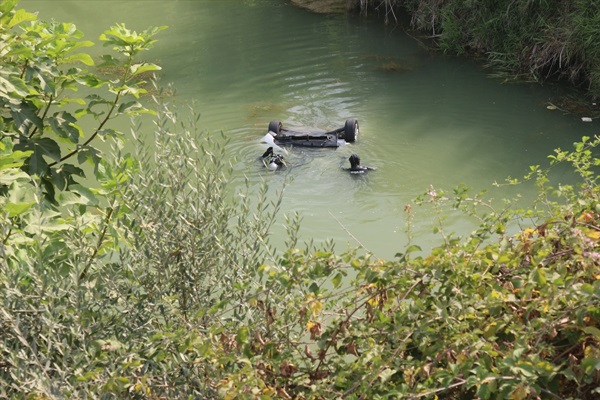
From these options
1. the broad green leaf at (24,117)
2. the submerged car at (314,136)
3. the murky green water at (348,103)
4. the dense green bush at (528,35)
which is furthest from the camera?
the dense green bush at (528,35)

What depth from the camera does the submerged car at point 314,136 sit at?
6660 mm

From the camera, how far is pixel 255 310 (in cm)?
231

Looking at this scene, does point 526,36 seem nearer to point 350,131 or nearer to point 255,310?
point 350,131

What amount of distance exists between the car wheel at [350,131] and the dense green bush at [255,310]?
417 centimetres

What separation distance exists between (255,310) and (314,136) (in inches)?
177

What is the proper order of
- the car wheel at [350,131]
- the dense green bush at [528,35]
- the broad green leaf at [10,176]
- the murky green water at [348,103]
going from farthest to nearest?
the dense green bush at [528,35] < the car wheel at [350,131] < the murky green water at [348,103] < the broad green leaf at [10,176]

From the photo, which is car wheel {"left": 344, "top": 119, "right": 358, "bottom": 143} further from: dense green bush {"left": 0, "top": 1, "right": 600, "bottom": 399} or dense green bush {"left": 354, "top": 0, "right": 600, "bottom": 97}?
dense green bush {"left": 0, "top": 1, "right": 600, "bottom": 399}

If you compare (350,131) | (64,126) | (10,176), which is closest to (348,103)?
(350,131)

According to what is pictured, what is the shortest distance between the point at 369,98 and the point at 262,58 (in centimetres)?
173

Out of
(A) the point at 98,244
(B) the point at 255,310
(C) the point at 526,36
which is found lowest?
(C) the point at 526,36

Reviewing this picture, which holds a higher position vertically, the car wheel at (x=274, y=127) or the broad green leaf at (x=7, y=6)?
the broad green leaf at (x=7, y=6)

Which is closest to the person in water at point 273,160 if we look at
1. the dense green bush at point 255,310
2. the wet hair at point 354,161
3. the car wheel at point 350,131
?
the wet hair at point 354,161

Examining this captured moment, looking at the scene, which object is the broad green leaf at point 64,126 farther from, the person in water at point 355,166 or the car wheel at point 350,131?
the car wheel at point 350,131

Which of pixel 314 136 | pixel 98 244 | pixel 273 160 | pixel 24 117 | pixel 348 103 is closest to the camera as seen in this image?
pixel 98 244
